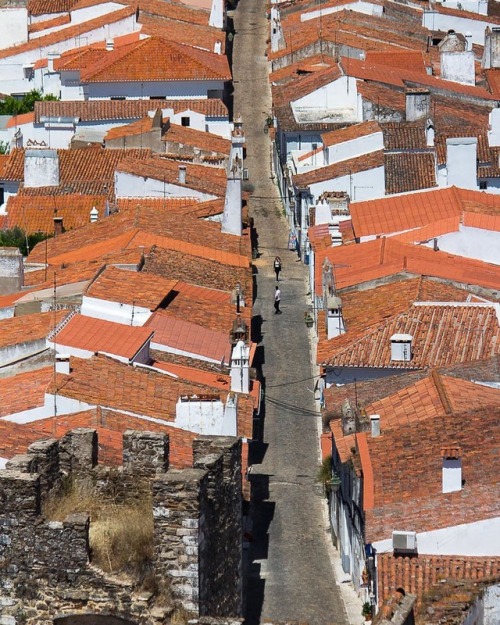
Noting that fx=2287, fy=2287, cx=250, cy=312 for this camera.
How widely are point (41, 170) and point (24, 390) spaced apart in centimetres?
3167

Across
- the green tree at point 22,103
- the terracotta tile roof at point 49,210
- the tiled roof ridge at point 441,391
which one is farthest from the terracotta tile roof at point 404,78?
the tiled roof ridge at point 441,391

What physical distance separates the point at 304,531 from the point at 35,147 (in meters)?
37.6

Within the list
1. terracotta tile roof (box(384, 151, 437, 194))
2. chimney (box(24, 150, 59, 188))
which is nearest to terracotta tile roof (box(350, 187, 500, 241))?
terracotta tile roof (box(384, 151, 437, 194))

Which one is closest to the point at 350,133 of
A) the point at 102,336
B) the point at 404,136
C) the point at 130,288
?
the point at 404,136

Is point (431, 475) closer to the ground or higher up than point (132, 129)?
closer to the ground

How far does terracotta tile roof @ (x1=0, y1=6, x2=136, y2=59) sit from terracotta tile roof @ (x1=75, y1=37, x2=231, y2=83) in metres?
7.13

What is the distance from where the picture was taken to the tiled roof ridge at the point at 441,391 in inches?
1705

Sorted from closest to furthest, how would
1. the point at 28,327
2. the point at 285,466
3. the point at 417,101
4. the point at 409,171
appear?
1. the point at 285,466
2. the point at 28,327
3. the point at 409,171
4. the point at 417,101

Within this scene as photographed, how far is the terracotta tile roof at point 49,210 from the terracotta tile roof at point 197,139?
26.9 feet

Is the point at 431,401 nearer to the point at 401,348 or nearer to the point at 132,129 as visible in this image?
the point at 401,348

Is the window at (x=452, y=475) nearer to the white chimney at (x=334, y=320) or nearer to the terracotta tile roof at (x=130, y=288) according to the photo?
the white chimney at (x=334, y=320)

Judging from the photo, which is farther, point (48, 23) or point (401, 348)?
point (48, 23)

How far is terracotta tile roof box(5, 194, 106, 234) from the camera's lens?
2876 inches

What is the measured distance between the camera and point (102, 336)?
169 feet
